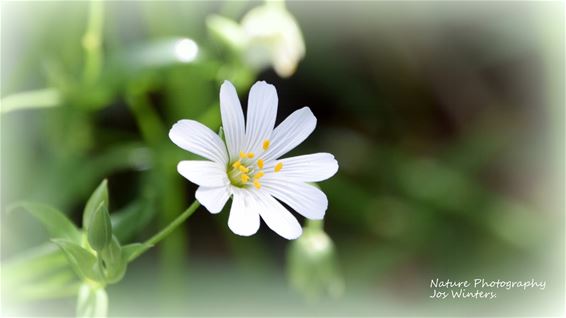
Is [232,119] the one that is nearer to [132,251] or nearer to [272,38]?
[132,251]

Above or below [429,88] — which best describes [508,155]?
below

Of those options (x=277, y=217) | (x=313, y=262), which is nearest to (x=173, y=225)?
(x=277, y=217)

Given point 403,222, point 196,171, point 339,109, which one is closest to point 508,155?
point 403,222

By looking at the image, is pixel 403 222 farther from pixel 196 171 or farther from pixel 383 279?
pixel 196 171

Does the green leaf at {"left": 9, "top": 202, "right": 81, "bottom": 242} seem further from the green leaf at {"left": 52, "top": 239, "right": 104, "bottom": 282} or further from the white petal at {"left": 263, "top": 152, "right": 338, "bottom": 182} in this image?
the white petal at {"left": 263, "top": 152, "right": 338, "bottom": 182}

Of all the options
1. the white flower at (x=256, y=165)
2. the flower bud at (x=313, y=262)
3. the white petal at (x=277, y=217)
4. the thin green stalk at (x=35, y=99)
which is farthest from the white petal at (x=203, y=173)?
the thin green stalk at (x=35, y=99)

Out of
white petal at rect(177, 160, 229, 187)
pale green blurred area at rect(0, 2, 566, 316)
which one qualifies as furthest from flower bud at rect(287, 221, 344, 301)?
white petal at rect(177, 160, 229, 187)
